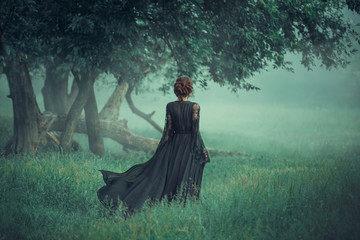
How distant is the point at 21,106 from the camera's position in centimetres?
1066

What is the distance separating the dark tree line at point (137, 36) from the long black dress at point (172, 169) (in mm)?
3123

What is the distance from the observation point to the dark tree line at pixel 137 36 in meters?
8.27

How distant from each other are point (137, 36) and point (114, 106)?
7162 mm

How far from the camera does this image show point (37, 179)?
7.12 metres

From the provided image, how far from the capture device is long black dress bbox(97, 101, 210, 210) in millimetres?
5988

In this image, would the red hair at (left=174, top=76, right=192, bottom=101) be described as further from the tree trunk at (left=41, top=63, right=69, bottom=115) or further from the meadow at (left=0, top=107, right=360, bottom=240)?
the tree trunk at (left=41, top=63, right=69, bottom=115)

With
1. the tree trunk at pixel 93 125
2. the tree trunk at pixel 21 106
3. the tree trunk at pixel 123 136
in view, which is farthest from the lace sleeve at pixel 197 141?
the tree trunk at pixel 123 136

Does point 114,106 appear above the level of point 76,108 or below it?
above

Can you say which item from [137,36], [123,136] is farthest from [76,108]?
[137,36]

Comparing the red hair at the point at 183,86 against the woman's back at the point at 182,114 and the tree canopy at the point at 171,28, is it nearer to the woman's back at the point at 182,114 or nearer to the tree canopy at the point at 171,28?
the woman's back at the point at 182,114

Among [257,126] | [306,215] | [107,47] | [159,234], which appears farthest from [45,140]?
[257,126]

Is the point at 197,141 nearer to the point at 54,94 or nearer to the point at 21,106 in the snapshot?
the point at 21,106

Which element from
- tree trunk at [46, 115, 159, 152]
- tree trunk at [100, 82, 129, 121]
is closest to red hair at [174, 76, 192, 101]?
tree trunk at [46, 115, 159, 152]

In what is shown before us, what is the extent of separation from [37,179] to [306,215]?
19.0 feet
